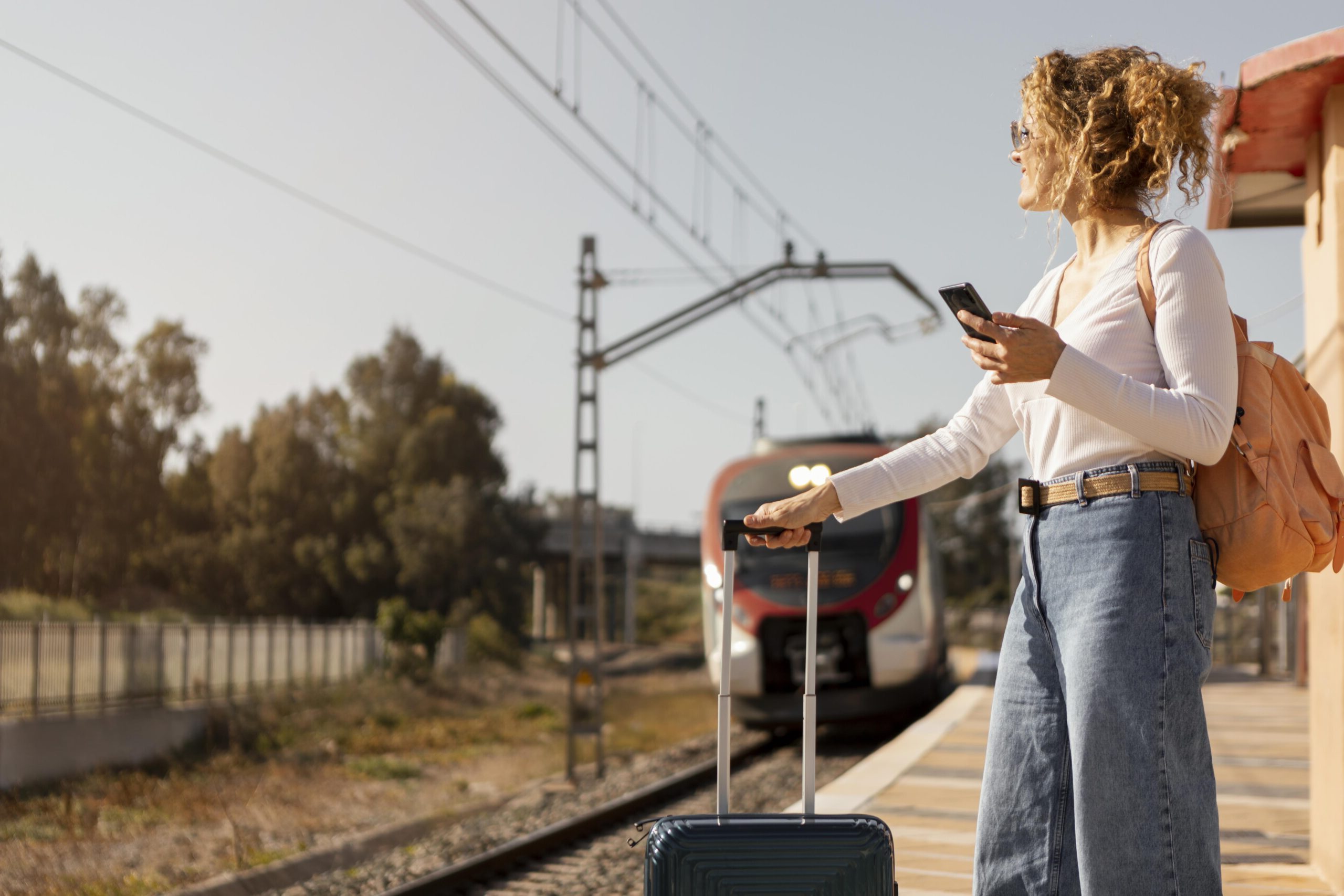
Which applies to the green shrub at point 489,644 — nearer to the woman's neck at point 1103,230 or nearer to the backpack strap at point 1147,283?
the woman's neck at point 1103,230

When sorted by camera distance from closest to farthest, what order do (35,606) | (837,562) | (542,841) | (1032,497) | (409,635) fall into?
(1032,497)
(542,841)
(837,562)
(35,606)
(409,635)

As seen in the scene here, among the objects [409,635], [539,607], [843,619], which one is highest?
[843,619]

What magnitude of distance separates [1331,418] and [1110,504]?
256cm

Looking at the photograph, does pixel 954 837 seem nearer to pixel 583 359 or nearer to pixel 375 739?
pixel 583 359

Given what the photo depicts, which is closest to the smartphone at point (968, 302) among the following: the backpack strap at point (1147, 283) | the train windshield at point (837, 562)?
the backpack strap at point (1147, 283)

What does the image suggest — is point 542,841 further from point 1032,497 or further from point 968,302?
point 968,302

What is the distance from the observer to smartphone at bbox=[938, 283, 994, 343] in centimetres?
189

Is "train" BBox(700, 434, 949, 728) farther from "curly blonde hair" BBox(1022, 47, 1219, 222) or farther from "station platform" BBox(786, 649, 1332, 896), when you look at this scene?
"curly blonde hair" BBox(1022, 47, 1219, 222)

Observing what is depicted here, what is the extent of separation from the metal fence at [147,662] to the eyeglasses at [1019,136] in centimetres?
1572

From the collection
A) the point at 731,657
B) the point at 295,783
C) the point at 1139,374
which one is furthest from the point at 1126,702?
the point at 295,783

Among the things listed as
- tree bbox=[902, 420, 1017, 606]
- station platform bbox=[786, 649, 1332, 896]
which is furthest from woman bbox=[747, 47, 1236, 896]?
tree bbox=[902, 420, 1017, 606]

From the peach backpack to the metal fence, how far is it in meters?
16.0

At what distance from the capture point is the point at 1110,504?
1957mm

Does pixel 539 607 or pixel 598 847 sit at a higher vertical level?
pixel 598 847
